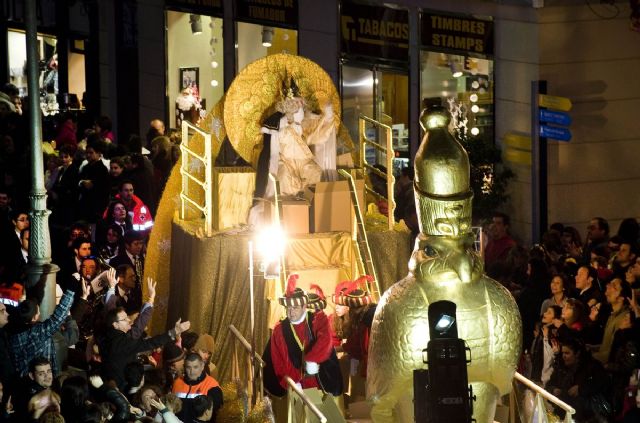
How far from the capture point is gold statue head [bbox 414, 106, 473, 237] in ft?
37.9

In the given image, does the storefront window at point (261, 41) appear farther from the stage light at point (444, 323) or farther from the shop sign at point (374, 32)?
the stage light at point (444, 323)

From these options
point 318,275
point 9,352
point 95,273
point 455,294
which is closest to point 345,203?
point 318,275

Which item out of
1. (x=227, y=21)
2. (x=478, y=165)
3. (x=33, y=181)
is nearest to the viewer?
(x=33, y=181)

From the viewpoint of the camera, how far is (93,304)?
16906 mm

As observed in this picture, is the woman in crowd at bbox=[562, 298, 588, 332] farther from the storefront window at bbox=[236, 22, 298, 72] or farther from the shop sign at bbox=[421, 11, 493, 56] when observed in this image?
the storefront window at bbox=[236, 22, 298, 72]

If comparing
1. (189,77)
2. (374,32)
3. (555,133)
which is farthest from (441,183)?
(189,77)

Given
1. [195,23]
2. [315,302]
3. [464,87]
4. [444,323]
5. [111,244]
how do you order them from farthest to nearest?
[195,23]
[464,87]
[111,244]
[315,302]
[444,323]

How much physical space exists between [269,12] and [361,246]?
11.0 meters

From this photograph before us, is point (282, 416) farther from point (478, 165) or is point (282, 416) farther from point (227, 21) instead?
point (227, 21)

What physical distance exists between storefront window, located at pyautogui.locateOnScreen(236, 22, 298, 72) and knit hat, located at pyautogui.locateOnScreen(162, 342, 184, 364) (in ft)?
42.9

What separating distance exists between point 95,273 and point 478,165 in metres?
8.76

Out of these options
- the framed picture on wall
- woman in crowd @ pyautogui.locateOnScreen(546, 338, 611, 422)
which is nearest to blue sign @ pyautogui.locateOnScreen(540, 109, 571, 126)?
woman in crowd @ pyautogui.locateOnScreen(546, 338, 611, 422)

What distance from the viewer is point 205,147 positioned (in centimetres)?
1745

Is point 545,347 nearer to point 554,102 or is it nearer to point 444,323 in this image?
point 444,323
